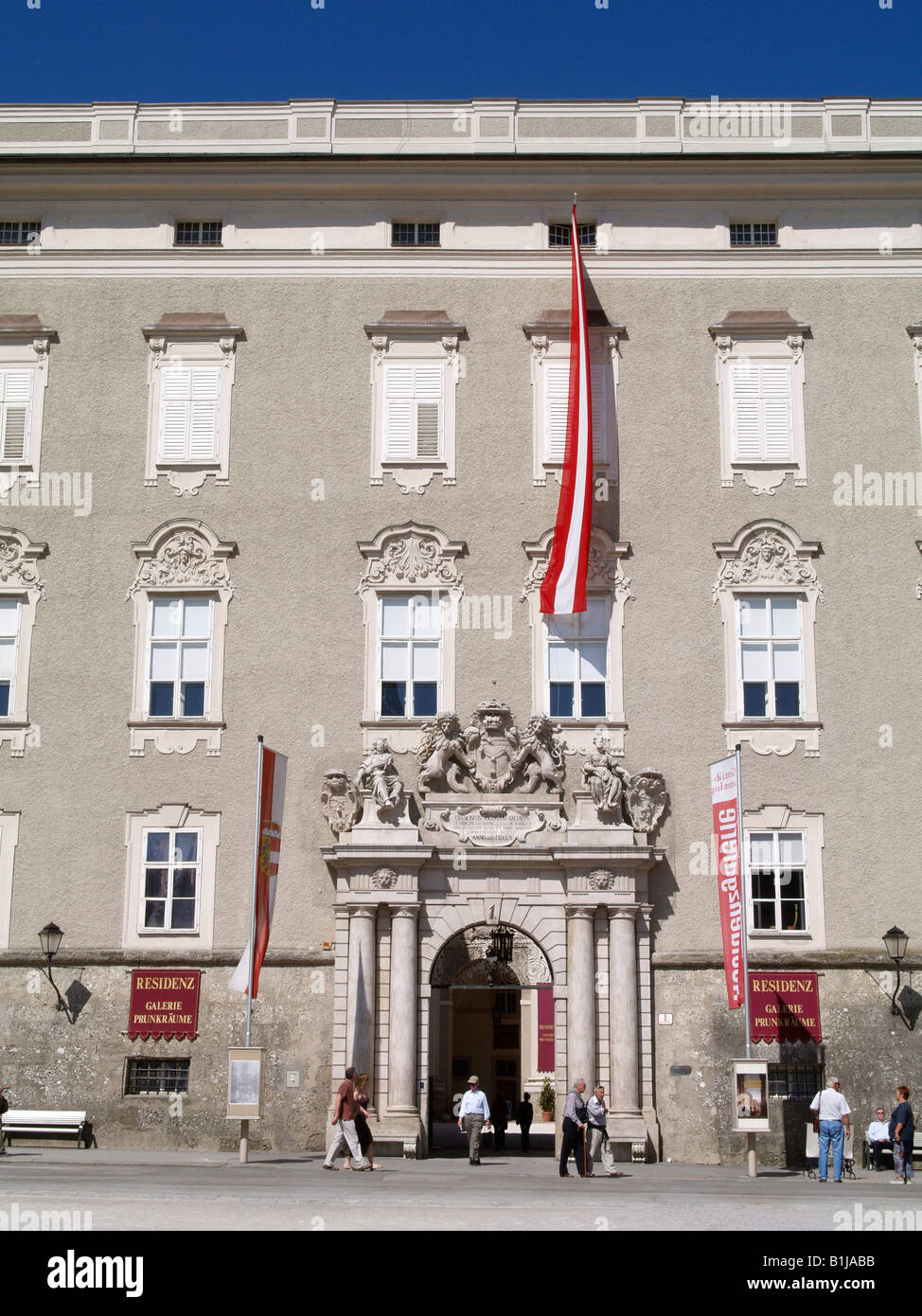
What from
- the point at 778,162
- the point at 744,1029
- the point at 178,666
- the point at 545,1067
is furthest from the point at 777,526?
the point at 545,1067

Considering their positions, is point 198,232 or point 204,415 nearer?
point 204,415

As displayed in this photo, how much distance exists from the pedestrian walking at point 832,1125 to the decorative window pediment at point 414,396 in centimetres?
1281

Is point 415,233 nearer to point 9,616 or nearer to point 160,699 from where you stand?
point 160,699

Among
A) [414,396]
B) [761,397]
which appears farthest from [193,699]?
[761,397]

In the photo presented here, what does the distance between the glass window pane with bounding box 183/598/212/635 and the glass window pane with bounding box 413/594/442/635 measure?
379cm

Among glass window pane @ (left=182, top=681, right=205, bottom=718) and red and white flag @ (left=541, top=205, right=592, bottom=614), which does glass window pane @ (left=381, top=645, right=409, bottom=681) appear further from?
glass window pane @ (left=182, top=681, right=205, bottom=718)

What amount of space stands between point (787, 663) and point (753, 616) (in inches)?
41.1

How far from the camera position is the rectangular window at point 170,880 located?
91.8 feet

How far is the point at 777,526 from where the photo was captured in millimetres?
29219

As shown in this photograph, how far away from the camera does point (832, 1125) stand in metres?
23.6

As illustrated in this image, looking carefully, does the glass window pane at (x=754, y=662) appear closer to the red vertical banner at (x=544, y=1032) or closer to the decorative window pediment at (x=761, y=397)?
the decorative window pediment at (x=761, y=397)

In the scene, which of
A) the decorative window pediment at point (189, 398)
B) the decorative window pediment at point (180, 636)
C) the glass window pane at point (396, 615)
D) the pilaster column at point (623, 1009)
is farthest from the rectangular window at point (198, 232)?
the pilaster column at point (623, 1009)

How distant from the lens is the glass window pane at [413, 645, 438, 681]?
94.5 ft
